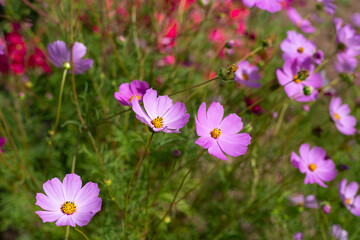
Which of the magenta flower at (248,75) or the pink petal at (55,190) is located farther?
the magenta flower at (248,75)

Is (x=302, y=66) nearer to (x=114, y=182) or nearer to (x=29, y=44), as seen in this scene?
(x=114, y=182)

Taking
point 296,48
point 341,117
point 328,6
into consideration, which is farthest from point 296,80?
point 328,6

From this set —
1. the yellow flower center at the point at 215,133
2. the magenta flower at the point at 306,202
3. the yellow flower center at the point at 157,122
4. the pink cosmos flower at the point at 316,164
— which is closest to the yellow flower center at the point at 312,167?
the pink cosmos flower at the point at 316,164

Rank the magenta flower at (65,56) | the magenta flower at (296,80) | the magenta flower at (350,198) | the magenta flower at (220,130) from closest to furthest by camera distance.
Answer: the magenta flower at (220,130)
the magenta flower at (65,56)
the magenta flower at (296,80)
the magenta flower at (350,198)

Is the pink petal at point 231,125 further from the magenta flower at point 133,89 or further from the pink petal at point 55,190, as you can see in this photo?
the pink petal at point 55,190

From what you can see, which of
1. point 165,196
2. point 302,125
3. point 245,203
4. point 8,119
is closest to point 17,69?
point 8,119

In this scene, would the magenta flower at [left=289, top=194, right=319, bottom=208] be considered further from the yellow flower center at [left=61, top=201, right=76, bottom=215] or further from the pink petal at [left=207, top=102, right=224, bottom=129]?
the yellow flower center at [left=61, top=201, right=76, bottom=215]
